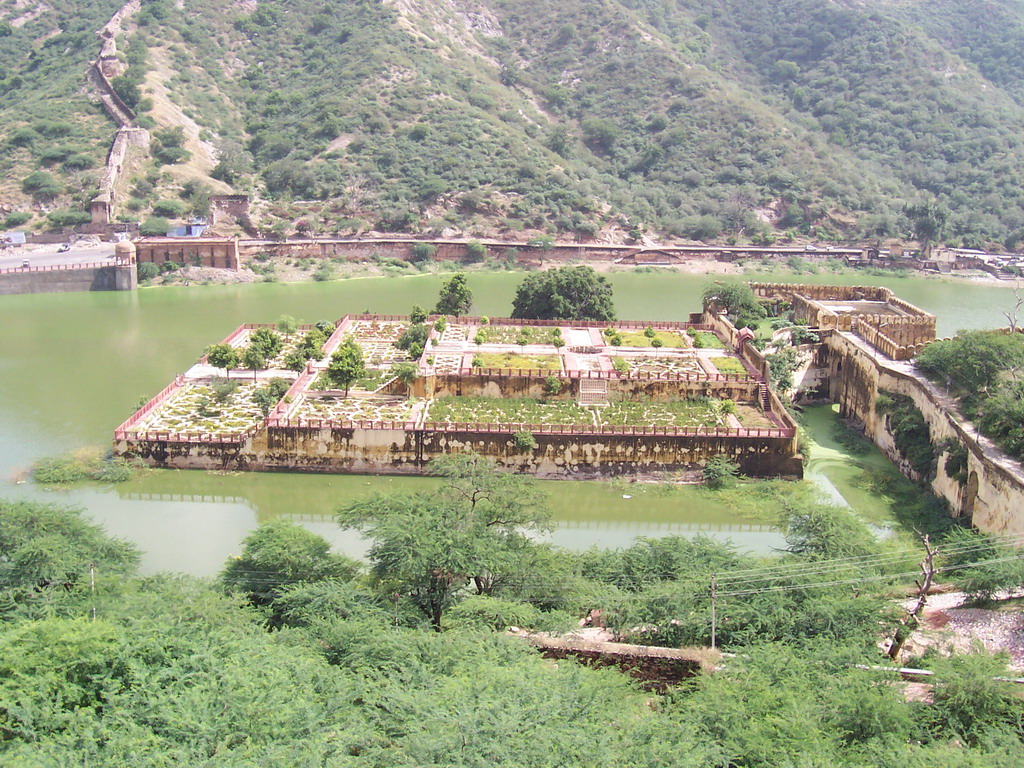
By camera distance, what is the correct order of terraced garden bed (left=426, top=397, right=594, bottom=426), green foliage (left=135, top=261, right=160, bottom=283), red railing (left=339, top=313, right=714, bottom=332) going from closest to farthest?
1. terraced garden bed (left=426, top=397, right=594, bottom=426)
2. red railing (left=339, top=313, right=714, bottom=332)
3. green foliage (left=135, top=261, right=160, bottom=283)

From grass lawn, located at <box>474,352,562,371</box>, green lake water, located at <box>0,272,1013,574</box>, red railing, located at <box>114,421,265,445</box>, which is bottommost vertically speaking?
green lake water, located at <box>0,272,1013,574</box>

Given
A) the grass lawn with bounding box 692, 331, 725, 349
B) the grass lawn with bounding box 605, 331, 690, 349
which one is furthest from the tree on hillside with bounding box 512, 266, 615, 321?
the grass lawn with bounding box 692, 331, 725, 349

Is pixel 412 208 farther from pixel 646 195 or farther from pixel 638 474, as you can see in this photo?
pixel 638 474

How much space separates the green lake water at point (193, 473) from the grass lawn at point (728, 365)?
3449 mm

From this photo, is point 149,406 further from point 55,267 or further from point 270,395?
point 55,267

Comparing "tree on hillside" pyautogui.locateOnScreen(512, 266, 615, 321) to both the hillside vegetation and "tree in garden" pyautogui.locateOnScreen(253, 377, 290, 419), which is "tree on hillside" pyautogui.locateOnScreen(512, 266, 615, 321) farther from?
the hillside vegetation

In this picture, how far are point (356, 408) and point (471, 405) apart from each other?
3.75m

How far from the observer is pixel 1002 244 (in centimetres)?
7925

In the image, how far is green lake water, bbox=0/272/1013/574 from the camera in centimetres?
2594

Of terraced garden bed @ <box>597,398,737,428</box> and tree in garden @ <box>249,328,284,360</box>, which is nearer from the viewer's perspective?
terraced garden bed @ <box>597,398,737,428</box>

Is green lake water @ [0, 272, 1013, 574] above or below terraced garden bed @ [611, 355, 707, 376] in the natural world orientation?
below

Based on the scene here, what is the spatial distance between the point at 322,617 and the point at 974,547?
14473 mm

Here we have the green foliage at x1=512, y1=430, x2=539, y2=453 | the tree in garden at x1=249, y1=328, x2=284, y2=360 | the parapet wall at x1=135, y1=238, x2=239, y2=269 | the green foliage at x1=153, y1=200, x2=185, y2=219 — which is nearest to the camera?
the green foliage at x1=512, y1=430, x2=539, y2=453

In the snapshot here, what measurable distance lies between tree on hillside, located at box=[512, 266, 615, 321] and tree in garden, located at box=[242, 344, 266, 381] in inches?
526
